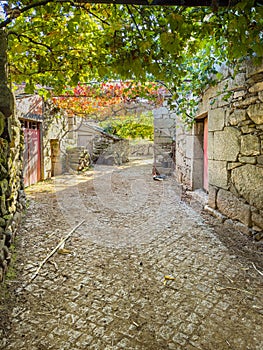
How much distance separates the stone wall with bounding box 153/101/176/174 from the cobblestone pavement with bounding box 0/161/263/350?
4.55 meters

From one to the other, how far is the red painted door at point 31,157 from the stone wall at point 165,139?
3.75 m

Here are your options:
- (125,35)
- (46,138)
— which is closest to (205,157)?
(125,35)

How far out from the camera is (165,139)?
8203 mm

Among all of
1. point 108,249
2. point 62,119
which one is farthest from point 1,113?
point 62,119

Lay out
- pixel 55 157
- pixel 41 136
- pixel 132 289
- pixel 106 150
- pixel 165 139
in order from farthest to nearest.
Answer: pixel 106 150 → pixel 165 139 → pixel 55 157 → pixel 41 136 → pixel 132 289

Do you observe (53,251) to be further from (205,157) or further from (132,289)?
(205,157)

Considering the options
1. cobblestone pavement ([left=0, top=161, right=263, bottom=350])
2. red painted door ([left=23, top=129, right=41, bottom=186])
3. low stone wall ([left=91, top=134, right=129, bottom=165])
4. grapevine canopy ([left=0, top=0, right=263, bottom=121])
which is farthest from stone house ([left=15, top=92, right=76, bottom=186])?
low stone wall ([left=91, top=134, right=129, bottom=165])

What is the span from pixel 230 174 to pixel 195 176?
67.9 inches

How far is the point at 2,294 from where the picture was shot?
1900 mm

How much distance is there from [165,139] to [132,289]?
662 cm

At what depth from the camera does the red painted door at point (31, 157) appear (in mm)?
6184

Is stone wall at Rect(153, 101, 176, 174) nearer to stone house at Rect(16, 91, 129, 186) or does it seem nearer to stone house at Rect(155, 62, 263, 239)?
stone house at Rect(16, 91, 129, 186)

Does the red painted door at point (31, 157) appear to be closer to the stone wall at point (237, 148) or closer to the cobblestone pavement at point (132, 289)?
the cobblestone pavement at point (132, 289)

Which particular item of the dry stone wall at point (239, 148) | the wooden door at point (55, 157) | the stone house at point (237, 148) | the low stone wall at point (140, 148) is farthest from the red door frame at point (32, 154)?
the low stone wall at point (140, 148)
